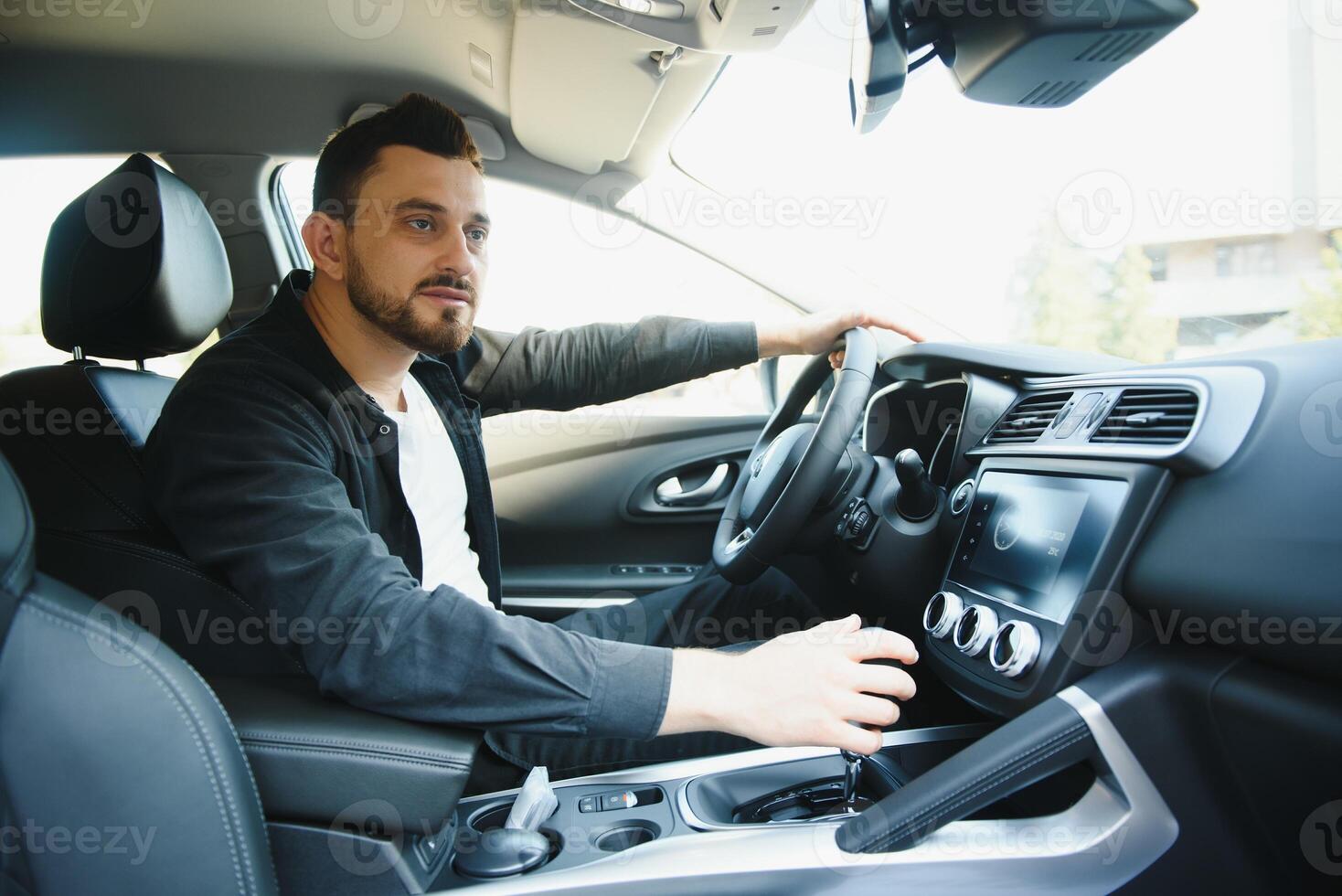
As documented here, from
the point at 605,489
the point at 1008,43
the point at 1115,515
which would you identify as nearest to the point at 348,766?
the point at 1115,515

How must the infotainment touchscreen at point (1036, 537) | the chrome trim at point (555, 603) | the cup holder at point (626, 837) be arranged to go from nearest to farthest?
1. the infotainment touchscreen at point (1036, 537)
2. the cup holder at point (626, 837)
3. the chrome trim at point (555, 603)

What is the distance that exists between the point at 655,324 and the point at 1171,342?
969 mm

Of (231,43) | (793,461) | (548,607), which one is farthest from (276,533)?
(231,43)

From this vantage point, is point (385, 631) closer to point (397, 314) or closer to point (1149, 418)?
point (397, 314)

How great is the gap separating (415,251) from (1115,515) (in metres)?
1.11

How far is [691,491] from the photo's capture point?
2.40m

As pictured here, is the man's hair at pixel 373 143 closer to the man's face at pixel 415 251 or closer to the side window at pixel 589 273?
the man's face at pixel 415 251

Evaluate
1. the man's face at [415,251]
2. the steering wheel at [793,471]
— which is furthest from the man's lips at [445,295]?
the steering wheel at [793,471]

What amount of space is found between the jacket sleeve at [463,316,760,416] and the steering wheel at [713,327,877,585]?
233mm

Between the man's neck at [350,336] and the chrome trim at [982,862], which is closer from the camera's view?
the chrome trim at [982,862]

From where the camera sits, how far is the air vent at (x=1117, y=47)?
74 centimetres

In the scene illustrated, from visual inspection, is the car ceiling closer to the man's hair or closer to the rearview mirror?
the man's hair

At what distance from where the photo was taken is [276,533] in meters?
0.93

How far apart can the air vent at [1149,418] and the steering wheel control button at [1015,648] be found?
243mm
